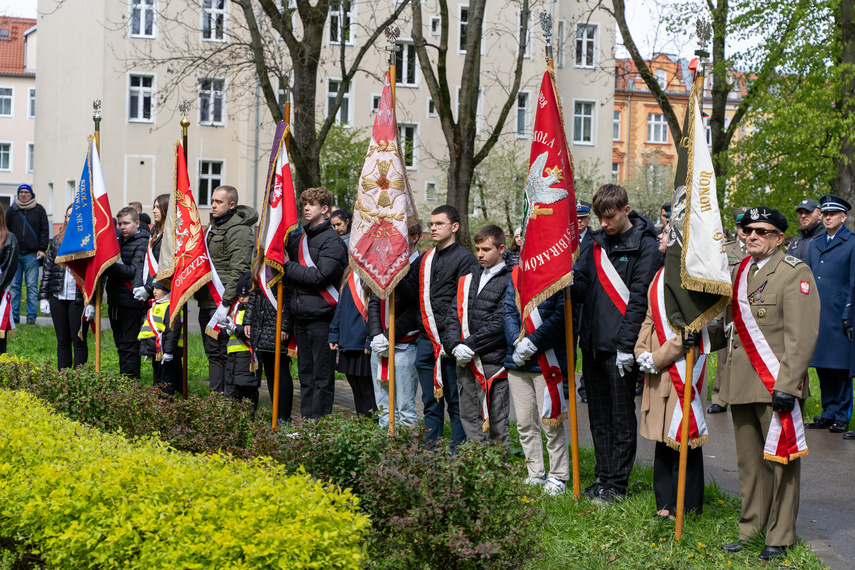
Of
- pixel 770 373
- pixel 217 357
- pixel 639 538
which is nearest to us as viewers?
pixel 770 373

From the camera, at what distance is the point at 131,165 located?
132ft

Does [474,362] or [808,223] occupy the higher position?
[808,223]

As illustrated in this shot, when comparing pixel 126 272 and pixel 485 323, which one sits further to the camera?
pixel 126 272

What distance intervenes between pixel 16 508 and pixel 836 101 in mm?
20276

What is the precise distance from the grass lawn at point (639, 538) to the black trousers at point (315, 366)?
265 centimetres

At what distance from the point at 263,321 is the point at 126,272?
7.61 feet

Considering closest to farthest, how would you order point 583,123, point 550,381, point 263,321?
point 550,381
point 263,321
point 583,123

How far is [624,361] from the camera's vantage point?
21.8ft

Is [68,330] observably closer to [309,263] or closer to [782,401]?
[309,263]

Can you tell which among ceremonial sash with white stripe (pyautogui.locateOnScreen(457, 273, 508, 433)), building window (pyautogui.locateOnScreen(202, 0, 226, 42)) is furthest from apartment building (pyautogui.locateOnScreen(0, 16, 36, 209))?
ceremonial sash with white stripe (pyautogui.locateOnScreen(457, 273, 508, 433))

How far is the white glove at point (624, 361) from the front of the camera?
21.8ft

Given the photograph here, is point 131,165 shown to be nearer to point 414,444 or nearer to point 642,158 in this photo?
point 642,158

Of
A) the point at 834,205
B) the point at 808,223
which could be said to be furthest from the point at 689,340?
the point at 808,223

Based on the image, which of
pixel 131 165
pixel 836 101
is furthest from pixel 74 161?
pixel 836 101
